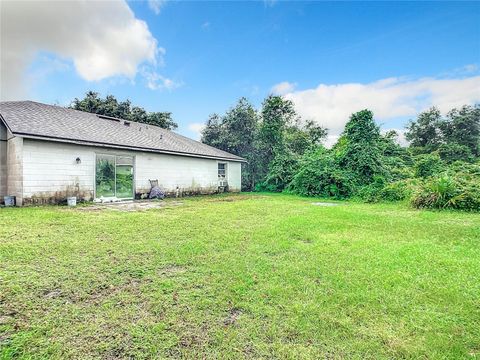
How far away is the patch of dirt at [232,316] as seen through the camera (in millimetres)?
2159

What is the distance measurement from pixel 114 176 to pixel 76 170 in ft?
4.96

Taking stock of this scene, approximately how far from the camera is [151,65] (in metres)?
16.4

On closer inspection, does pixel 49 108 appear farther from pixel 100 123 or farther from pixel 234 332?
pixel 234 332

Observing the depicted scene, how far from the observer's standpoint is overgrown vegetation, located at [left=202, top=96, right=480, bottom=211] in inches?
385

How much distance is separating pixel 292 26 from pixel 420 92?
9857mm

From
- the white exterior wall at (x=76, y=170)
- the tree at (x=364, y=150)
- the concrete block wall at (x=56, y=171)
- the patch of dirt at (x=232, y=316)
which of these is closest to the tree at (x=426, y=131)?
the tree at (x=364, y=150)

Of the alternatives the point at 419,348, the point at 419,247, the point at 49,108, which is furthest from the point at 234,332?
the point at 49,108

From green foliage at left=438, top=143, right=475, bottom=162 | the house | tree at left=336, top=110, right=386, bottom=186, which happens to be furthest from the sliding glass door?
green foliage at left=438, top=143, right=475, bottom=162

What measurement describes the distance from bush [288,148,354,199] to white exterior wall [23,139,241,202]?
676 cm

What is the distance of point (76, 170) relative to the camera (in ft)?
31.0

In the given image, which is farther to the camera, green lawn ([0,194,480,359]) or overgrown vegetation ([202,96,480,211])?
overgrown vegetation ([202,96,480,211])

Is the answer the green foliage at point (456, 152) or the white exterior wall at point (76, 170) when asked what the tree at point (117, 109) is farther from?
the green foliage at point (456, 152)

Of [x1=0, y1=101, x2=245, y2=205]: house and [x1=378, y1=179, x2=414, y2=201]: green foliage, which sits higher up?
[x1=0, y1=101, x2=245, y2=205]: house

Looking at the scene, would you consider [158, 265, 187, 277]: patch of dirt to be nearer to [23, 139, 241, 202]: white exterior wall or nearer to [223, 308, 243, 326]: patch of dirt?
[223, 308, 243, 326]: patch of dirt
